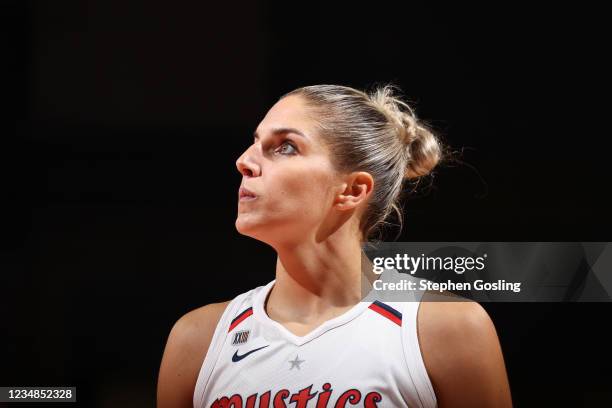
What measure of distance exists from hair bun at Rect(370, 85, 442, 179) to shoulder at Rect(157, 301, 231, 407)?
2.02ft

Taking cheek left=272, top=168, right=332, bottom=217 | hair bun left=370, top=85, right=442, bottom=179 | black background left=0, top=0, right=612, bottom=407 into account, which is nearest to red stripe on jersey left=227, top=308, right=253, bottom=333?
black background left=0, top=0, right=612, bottom=407

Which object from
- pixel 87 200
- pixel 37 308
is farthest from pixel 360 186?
pixel 37 308

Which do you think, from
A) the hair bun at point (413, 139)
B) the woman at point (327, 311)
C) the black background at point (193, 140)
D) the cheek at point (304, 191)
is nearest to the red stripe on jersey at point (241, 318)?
the woman at point (327, 311)

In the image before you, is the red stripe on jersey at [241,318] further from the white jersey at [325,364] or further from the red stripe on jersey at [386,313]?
the red stripe on jersey at [386,313]

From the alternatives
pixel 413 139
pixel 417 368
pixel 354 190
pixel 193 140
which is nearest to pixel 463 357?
pixel 417 368

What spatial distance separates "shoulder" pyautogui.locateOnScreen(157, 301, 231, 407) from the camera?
5.98 feet

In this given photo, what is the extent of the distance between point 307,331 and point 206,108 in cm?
66

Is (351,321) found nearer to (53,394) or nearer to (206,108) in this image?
(206,108)

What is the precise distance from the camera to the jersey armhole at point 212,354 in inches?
70.1

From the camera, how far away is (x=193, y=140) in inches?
77.9

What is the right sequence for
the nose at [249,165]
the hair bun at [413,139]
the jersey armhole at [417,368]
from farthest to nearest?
the hair bun at [413,139]
the nose at [249,165]
the jersey armhole at [417,368]

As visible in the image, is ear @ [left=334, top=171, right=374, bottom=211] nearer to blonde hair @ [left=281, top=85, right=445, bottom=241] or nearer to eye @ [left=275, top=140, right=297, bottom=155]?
blonde hair @ [left=281, top=85, right=445, bottom=241]

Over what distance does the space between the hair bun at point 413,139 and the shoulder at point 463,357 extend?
40cm

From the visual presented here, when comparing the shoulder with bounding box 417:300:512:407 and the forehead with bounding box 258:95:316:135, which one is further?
the forehead with bounding box 258:95:316:135
